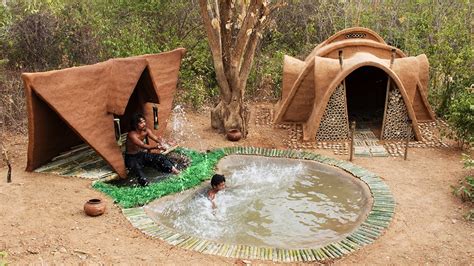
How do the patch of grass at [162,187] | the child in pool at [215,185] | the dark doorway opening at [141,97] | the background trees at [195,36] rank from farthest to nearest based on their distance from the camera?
the background trees at [195,36]
the dark doorway opening at [141,97]
the child in pool at [215,185]
the patch of grass at [162,187]

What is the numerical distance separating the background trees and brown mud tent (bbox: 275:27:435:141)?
0.90 metres

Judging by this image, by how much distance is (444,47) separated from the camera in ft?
31.8

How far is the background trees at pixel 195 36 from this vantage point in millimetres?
10023

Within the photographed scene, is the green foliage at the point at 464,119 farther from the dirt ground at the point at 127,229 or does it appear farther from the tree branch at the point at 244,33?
the tree branch at the point at 244,33

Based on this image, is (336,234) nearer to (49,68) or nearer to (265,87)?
(265,87)

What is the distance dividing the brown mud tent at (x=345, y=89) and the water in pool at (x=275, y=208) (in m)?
1.54

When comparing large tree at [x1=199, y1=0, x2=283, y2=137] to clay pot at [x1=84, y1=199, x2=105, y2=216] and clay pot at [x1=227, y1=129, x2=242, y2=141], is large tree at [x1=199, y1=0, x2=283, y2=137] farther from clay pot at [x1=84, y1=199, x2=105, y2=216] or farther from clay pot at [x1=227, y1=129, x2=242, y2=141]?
clay pot at [x1=84, y1=199, x2=105, y2=216]

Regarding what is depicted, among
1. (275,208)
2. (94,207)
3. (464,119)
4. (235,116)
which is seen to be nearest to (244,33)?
(235,116)

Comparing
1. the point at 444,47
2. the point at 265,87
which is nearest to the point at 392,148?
the point at 444,47

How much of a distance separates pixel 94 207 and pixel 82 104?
5.81ft

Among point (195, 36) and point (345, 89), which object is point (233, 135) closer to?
point (345, 89)

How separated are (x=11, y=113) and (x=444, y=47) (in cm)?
942

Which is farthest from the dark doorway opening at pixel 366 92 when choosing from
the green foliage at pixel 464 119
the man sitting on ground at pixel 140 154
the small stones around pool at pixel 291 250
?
the man sitting on ground at pixel 140 154

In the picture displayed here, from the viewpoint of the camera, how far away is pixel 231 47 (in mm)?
→ 8555
